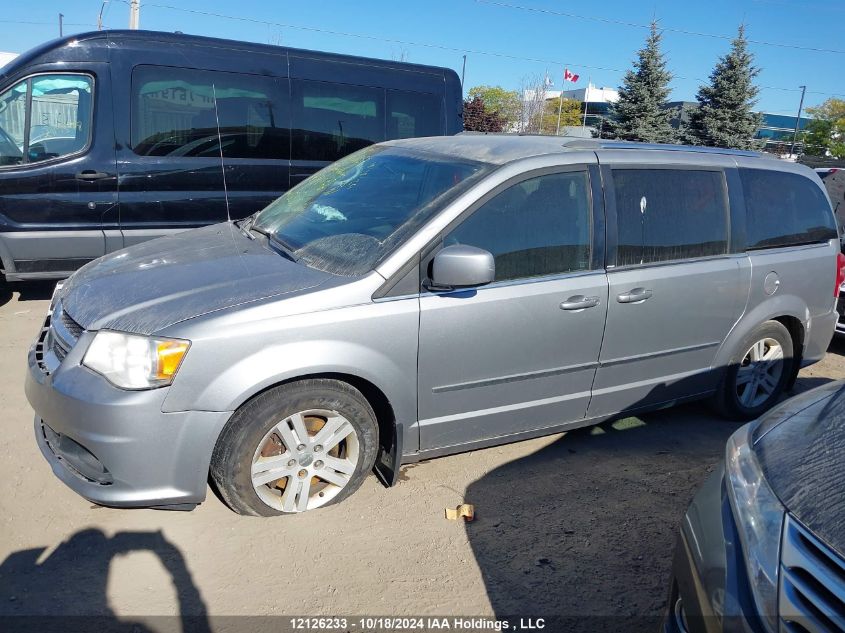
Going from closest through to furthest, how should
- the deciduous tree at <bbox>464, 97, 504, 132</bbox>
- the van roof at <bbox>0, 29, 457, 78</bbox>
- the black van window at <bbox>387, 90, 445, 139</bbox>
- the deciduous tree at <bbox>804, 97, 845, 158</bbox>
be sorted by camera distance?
the van roof at <bbox>0, 29, 457, 78</bbox> → the black van window at <bbox>387, 90, 445, 139</bbox> → the deciduous tree at <bbox>464, 97, 504, 132</bbox> → the deciduous tree at <bbox>804, 97, 845, 158</bbox>

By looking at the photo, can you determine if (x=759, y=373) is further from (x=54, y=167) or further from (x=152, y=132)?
(x=54, y=167)

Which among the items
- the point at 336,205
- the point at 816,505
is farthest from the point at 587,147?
the point at 816,505

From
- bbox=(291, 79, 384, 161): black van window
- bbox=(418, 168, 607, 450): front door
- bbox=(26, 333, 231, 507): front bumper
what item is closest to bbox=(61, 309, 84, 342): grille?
bbox=(26, 333, 231, 507): front bumper

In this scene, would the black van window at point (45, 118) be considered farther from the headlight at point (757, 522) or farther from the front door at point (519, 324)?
the headlight at point (757, 522)

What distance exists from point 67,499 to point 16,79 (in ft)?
14.3

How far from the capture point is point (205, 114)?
Answer: 21.0 feet

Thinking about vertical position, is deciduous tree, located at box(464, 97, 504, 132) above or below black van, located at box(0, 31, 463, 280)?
above

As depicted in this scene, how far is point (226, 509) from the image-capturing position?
3215mm

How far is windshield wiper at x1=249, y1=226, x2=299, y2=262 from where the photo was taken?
3444 millimetres

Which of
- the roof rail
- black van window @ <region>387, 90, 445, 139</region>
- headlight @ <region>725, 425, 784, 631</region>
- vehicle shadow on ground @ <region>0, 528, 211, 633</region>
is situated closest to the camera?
headlight @ <region>725, 425, 784, 631</region>

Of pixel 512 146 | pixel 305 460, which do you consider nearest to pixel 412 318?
pixel 305 460

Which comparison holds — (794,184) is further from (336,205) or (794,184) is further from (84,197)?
(84,197)

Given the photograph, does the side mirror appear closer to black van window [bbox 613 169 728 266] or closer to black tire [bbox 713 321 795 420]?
black van window [bbox 613 169 728 266]

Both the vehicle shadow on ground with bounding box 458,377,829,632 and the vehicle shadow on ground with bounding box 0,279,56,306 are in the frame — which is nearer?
the vehicle shadow on ground with bounding box 458,377,829,632
